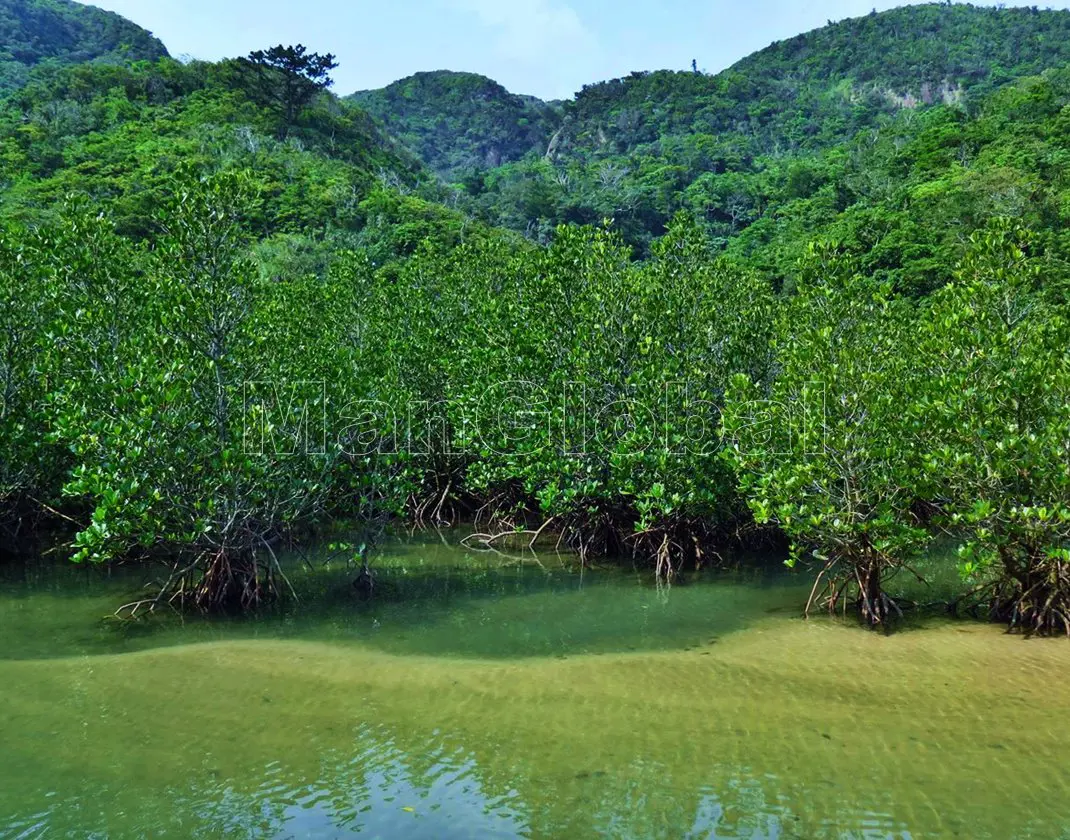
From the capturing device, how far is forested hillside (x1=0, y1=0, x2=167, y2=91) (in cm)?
10719

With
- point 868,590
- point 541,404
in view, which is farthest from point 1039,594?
point 541,404

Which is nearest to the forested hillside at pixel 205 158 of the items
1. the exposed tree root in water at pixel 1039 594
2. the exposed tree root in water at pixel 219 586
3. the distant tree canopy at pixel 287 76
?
the distant tree canopy at pixel 287 76

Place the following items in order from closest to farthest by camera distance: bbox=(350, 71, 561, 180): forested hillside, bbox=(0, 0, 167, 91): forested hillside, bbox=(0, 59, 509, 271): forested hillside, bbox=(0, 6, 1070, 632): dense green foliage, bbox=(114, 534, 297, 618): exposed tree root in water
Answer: bbox=(0, 6, 1070, 632): dense green foliage → bbox=(114, 534, 297, 618): exposed tree root in water → bbox=(0, 59, 509, 271): forested hillside → bbox=(0, 0, 167, 91): forested hillside → bbox=(350, 71, 561, 180): forested hillside

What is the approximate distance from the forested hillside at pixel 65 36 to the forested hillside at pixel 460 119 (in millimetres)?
40804

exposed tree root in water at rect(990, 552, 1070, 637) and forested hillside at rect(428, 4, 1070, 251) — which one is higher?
forested hillside at rect(428, 4, 1070, 251)

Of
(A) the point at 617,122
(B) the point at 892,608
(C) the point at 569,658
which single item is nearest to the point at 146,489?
(C) the point at 569,658

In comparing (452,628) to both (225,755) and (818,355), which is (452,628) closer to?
(225,755)

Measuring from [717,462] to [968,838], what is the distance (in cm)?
862

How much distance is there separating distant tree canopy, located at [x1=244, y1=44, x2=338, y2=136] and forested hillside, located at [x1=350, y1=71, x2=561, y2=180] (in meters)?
57.8

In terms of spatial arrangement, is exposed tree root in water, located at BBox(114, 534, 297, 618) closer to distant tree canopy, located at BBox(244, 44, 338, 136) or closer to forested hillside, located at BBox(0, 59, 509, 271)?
forested hillside, located at BBox(0, 59, 509, 271)

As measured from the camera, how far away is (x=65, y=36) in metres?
122

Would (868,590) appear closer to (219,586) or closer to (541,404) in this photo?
(541,404)

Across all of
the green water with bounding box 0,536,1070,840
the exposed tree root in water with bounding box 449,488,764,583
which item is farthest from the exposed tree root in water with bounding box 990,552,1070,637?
the exposed tree root in water with bounding box 449,488,764,583

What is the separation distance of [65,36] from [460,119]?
6147 centimetres
